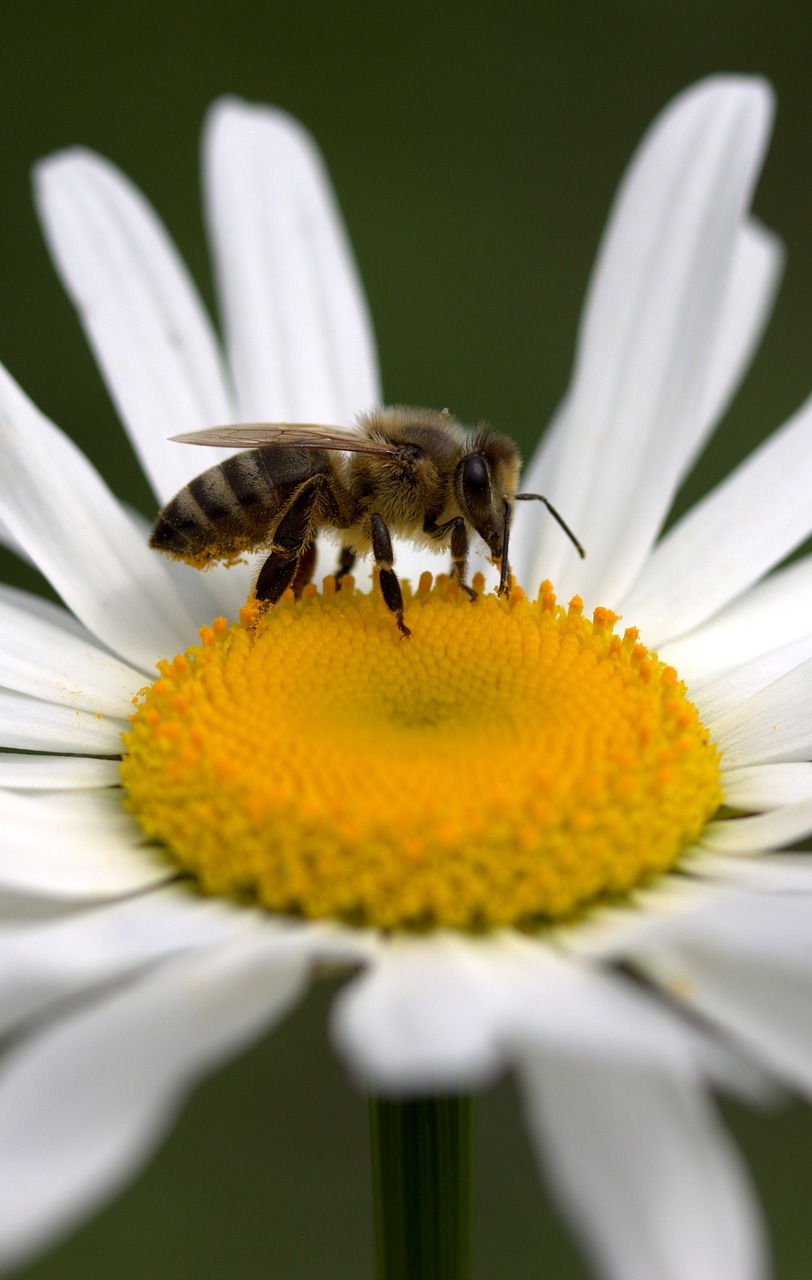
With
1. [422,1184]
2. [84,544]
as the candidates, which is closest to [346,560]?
[84,544]

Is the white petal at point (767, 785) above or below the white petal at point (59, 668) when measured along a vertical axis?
below

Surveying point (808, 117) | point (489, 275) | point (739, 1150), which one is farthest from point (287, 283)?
point (808, 117)

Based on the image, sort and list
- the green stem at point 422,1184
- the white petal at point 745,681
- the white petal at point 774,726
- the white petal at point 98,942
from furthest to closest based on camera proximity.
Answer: the white petal at point 745,681 < the white petal at point 774,726 < the green stem at point 422,1184 < the white petal at point 98,942

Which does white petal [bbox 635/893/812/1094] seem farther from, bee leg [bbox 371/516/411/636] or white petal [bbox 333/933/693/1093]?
bee leg [bbox 371/516/411/636]

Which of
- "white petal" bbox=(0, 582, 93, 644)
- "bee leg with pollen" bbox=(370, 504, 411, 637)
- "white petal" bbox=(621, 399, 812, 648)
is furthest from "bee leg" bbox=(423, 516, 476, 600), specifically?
"white petal" bbox=(0, 582, 93, 644)

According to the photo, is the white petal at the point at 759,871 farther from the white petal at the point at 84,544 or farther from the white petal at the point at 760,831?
the white petal at the point at 84,544

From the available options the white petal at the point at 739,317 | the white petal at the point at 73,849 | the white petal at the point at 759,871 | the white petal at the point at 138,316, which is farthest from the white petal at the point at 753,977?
the white petal at the point at 138,316
